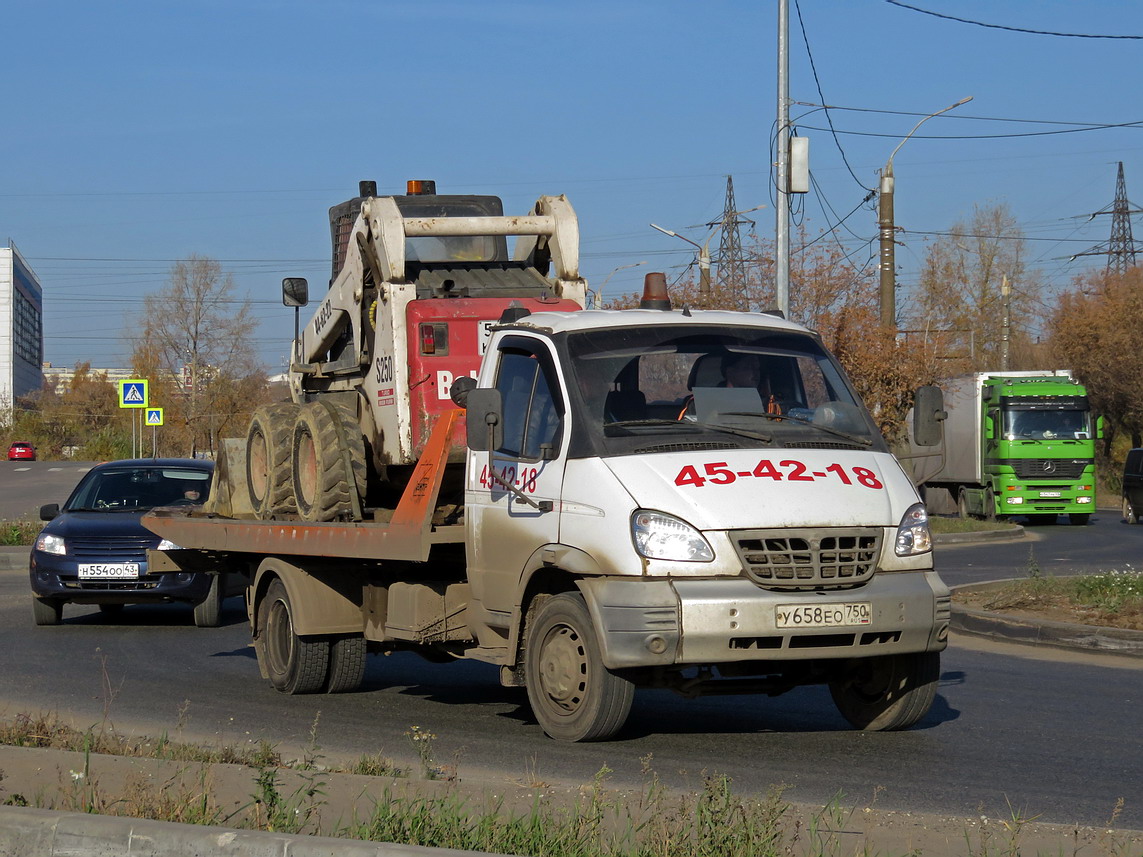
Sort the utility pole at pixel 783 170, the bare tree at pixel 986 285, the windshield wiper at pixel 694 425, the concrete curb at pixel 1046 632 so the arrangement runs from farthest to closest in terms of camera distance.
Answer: the bare tree at pixel 986 285 < the utility pole at pixel 783 170 < the concrete curb at pixel 1046 632 < the windshield wiper at pixel 694 425

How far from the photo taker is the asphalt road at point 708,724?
22.9 ft

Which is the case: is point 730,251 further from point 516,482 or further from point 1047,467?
point 516,482

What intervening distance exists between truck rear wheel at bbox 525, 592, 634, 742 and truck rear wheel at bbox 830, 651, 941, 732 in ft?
4.48

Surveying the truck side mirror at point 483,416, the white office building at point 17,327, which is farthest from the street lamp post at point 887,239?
the white office building at point 17,327

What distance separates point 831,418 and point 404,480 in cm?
379

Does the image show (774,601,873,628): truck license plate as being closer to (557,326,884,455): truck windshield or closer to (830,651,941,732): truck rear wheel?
(830,651,941,732): truck rear wheel

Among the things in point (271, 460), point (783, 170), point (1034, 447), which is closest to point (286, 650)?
point (271, 460)

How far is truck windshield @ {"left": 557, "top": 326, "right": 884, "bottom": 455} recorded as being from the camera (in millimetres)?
7898

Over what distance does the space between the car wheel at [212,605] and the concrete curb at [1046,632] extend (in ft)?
22.6

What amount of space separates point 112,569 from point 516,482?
25.3 ft

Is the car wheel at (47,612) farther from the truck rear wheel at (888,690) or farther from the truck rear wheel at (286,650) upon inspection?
the truck rear wheel at (888,690)

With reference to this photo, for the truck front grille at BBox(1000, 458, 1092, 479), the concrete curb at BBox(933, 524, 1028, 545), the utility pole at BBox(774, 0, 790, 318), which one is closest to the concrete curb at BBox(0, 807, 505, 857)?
the utility pole at BBox(774, 0, 790, 318)

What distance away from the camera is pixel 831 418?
8.30 meters

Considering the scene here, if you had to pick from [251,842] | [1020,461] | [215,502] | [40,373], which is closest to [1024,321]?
[1020,461]
